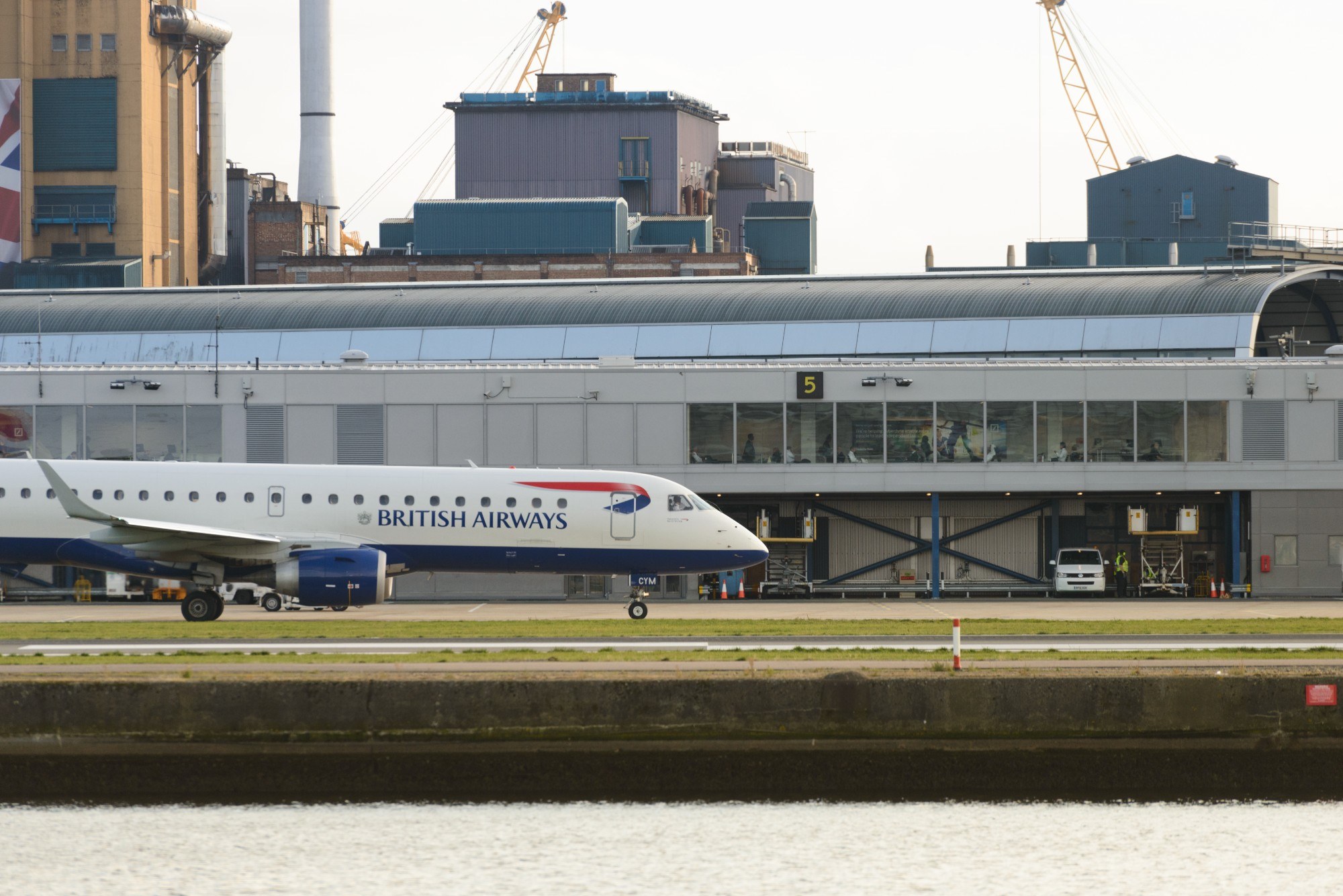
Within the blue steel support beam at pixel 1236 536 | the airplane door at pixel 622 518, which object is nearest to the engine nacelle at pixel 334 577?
the airplane door at pixel 622 518

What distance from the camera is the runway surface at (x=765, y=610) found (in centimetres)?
4272

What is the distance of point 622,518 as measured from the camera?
138 ft

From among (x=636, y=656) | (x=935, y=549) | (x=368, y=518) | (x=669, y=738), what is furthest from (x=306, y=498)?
(x=935, y=549)

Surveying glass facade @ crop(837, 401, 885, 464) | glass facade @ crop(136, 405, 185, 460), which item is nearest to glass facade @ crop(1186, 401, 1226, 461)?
glass facade @ crop(837, 401, 885, 464)

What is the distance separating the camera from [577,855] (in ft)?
76.0

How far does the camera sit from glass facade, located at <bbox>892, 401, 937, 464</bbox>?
5500 centimetres

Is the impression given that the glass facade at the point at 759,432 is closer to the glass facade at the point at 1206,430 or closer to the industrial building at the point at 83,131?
the glass facade at the point at 1206,430

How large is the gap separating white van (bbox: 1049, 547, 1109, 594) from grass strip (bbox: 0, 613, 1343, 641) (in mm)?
15311

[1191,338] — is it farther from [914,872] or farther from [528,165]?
[528,165]

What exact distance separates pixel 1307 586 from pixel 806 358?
1975 cm

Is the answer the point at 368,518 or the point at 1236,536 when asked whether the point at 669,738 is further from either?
the point at 1236,536

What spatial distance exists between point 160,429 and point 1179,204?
3340 inches

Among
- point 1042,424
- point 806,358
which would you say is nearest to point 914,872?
point 1042,424

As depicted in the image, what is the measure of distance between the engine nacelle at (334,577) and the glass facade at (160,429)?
638 inches
